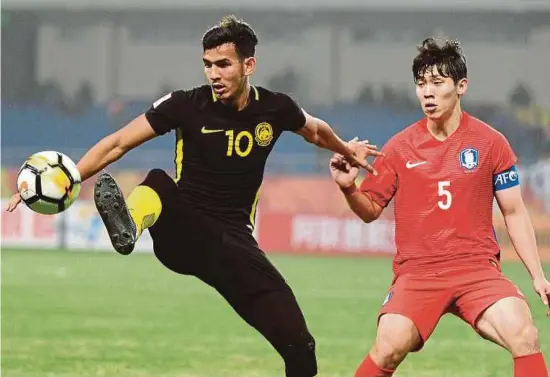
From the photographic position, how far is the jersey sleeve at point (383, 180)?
247 inches

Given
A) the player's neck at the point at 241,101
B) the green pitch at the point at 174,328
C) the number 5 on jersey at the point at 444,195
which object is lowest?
the green pitch at the point at 174,328

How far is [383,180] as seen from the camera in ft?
20.6

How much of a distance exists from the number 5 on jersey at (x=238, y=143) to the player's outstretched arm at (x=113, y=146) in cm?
43

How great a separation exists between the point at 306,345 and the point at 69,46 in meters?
25.1

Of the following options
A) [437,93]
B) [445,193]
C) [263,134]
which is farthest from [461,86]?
[263,134]

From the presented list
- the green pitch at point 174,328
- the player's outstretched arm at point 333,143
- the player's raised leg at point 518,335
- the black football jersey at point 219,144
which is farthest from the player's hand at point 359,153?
the green pitch at point 174,328

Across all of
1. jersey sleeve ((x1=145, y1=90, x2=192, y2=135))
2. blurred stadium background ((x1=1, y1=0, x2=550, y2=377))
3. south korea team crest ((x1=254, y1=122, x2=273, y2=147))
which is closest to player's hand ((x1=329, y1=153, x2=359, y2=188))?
south korea team crest ((x1=254, y1=122, x2=273, y2=147))

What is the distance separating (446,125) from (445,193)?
41 cm

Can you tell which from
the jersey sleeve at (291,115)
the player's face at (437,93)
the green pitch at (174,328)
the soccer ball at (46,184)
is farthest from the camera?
the green pitch at (174,328)

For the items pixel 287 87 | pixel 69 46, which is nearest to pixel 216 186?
pixel 287 87

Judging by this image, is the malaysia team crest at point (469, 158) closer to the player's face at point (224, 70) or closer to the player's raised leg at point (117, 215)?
the player's face at point (224, 70)

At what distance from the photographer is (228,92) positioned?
6.65 metres

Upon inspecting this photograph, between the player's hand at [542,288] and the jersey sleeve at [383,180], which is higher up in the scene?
the jersey sleeve at [383,180]

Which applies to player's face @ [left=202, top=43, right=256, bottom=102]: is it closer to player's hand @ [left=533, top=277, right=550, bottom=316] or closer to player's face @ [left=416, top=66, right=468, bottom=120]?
player's face @ [left=416, top=66, right=468, bottom=120]
